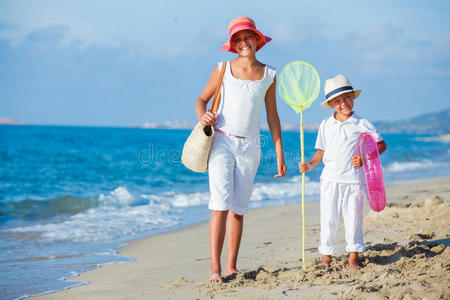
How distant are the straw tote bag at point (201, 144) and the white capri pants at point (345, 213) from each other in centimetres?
107

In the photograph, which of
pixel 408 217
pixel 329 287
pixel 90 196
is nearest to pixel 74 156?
pixel 90 196

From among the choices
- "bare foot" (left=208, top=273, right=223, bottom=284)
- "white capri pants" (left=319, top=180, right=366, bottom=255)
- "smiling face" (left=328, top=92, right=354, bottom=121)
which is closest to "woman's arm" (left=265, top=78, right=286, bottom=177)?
"white capri pants" (left=319, top=180, right=366, bottom=255)

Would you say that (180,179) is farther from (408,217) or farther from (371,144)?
(371,144)

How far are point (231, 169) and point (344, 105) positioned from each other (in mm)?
1139

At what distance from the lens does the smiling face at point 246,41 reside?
137 inches

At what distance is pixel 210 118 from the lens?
3336 millimetres

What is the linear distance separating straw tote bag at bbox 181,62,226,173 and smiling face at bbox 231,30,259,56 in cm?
19

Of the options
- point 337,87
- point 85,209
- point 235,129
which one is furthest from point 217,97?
point 85,209

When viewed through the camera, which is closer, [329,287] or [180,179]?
[329,287]

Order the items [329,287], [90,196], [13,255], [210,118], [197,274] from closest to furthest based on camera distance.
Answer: [329,287], [210,118], [197,274], [13,255], [90,196]

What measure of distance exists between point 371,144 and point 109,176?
1496cm

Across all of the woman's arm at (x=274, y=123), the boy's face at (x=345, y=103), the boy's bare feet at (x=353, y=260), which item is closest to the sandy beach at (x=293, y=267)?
the boy's bare feet at (x=353, y=260)

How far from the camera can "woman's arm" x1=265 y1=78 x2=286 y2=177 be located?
363 cm

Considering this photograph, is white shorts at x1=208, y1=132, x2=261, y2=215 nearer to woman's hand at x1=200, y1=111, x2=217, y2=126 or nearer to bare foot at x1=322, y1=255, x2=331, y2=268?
woman's hand at x1=200, y1=111, x2=217, y2=126
